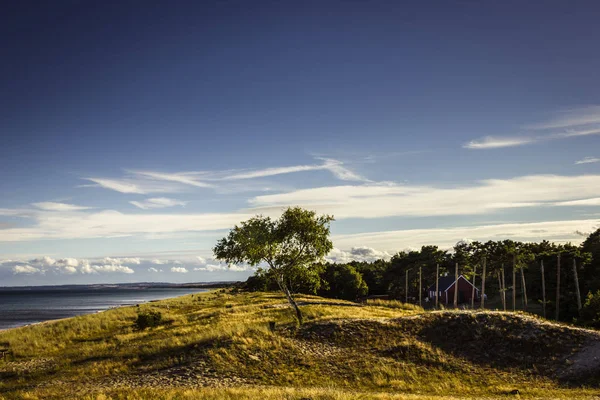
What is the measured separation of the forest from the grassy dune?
26.7 feet

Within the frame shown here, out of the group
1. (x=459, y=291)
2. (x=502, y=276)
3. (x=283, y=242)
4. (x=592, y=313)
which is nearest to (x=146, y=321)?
(x=283, y=242)

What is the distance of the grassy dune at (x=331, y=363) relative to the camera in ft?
69.3

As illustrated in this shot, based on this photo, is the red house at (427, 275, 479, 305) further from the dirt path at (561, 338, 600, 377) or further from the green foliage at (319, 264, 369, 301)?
the dirt path at (561, 338, 600, 377)

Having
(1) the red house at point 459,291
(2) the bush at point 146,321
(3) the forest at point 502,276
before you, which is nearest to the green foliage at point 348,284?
(3) the forest at point 502,276

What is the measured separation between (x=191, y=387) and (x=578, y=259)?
58029 mm

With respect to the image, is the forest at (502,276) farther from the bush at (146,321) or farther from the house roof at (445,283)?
the bush at (146,321)

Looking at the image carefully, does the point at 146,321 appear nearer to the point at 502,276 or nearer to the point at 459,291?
the point at 502,276

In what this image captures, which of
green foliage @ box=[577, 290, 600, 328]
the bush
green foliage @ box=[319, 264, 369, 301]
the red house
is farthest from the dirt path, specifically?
green foliage @ box=[319, 264, 369, 301]

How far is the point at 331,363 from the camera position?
25.9 m

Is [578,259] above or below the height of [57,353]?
above

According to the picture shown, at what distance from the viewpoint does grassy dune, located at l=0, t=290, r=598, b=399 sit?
69.3 feet

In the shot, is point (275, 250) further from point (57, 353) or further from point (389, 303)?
point (389, 303)

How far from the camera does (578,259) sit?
5862 centimetres

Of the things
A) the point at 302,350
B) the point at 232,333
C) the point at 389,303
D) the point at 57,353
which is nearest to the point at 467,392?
the point at 302,350
